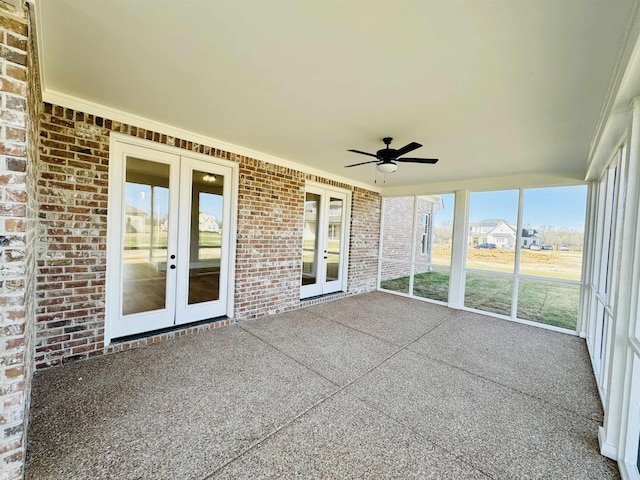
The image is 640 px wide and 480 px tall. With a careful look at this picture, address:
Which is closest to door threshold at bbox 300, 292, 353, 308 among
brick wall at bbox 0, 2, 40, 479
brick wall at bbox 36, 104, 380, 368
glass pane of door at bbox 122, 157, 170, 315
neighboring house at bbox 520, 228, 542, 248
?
glass pane of door at bbox 122, 157, 170, 315

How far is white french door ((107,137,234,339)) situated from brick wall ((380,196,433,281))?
4246 mm

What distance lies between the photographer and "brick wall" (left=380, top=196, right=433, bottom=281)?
666 cm

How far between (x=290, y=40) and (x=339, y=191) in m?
4.18

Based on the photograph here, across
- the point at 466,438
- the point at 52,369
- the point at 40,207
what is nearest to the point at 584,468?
the point at 466,438

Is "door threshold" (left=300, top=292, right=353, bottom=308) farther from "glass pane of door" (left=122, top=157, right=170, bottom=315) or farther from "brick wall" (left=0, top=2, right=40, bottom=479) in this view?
"brick wall" (left=0, top=2, right=40, bottom=479)

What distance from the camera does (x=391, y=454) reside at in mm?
1782

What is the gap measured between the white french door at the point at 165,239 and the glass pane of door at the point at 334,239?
2360mm

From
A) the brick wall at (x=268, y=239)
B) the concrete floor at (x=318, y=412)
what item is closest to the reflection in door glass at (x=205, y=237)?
the brick wall at (x=268, y=239)

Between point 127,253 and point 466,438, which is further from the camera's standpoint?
point 127,253

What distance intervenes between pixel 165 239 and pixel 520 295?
618 centimetres

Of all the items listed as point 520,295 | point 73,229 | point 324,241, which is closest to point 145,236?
point 73,229

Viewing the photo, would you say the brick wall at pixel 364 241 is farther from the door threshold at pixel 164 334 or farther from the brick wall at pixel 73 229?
the brick wall at pixel 73 229

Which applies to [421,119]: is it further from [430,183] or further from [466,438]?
[430,183]

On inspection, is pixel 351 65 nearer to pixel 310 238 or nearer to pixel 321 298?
pixel 310 238
